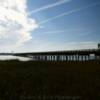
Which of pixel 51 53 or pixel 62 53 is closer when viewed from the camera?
pixel 62 53

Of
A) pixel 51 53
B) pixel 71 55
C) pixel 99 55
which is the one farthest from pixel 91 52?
pixel 51 53

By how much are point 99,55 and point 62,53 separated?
73.4ft

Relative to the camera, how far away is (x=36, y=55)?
133250 mm
